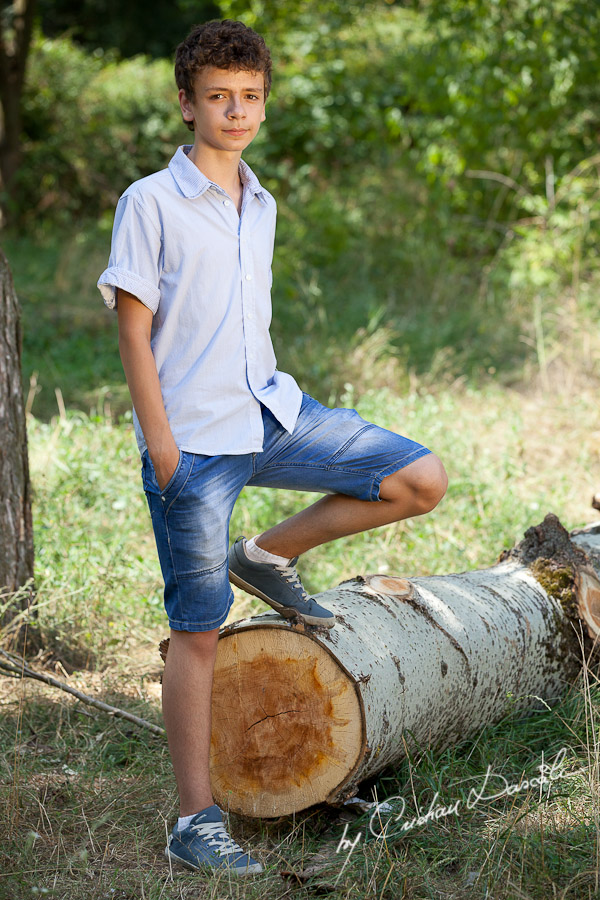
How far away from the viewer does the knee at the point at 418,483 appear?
250cm

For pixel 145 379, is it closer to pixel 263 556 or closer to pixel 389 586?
pixel 263 556

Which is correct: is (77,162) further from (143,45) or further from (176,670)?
(176,670)

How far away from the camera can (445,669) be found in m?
2.79

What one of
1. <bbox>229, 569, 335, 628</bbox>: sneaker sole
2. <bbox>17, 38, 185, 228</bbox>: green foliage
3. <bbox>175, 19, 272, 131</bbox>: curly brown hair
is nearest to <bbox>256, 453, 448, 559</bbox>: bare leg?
<bbox>229, 569, 335, 628</bbox>: sneaker sole

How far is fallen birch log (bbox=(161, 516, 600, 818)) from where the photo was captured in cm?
255

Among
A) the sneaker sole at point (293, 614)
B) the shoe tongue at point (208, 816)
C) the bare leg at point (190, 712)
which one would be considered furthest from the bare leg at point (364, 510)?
the shoe tongue at point (208, 816)

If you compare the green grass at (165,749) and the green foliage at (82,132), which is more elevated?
the green foliage at (82,132)

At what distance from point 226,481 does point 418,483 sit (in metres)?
0.55

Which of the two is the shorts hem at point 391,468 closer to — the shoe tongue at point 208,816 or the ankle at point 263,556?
the ankle at point 263,556

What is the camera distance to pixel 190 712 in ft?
7.96

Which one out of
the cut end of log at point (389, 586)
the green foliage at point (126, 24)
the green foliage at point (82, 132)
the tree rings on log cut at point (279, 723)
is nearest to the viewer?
the tree rings on log cut at point (279, 723)

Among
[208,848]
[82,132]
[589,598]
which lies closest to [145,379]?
[208,848]

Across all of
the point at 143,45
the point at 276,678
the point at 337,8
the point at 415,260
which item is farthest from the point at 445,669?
the point at 143,45

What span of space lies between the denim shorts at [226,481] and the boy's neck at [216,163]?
0.63 meters
